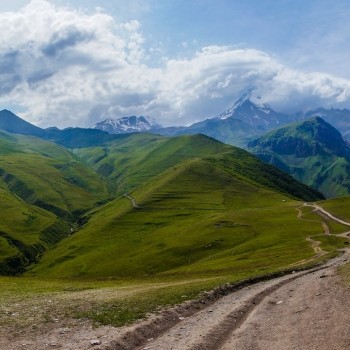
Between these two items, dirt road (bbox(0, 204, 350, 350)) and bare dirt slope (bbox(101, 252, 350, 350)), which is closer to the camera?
dirt road (bbox(0, 204, 350, 350))

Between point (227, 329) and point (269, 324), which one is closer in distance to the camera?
point (227, 329)

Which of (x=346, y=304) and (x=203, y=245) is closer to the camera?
(x=346, y=304)

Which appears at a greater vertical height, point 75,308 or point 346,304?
point 75,308

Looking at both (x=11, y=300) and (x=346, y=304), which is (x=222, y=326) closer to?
(x=346, y=304)

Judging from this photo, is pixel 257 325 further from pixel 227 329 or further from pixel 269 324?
pixel 227 329

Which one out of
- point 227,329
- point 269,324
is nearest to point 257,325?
point 269,324

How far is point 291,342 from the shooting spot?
89.0 feet

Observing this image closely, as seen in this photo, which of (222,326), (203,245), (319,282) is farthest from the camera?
(203,245)

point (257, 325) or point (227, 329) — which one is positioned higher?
point (227, 329)

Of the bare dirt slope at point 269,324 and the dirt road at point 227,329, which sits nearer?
the dirt road at point 227,329

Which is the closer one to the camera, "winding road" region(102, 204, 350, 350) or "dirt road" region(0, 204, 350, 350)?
"dirt road" region(0, 204, 350, 350)

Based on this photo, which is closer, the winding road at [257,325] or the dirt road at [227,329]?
the dirt road at [227,329]

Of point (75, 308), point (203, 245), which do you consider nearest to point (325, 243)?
point (203, 245)

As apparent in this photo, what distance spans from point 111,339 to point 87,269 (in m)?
163
